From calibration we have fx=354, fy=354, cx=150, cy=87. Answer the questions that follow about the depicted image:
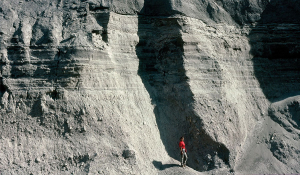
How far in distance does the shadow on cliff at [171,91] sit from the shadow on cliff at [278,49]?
3864 mm

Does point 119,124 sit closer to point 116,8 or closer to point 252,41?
point 116,8

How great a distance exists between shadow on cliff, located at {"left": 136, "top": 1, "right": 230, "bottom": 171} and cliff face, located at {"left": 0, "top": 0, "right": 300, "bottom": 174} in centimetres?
4

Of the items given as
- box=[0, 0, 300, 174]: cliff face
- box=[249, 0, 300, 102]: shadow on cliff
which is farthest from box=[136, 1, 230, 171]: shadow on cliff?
box=[249, 0, 300, 102]: shadow on cliff

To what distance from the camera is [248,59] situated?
1478 centimetres

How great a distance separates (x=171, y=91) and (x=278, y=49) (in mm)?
5450

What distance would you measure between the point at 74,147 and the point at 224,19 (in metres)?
8.08

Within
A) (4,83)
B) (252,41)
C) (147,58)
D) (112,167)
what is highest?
(252,41)

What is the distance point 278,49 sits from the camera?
1507cm

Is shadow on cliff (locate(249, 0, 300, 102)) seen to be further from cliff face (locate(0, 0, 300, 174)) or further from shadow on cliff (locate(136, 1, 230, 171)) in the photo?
shadow on cliff (locate(136, 1, 230, 171))

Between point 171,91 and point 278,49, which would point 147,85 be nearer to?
point 171,91

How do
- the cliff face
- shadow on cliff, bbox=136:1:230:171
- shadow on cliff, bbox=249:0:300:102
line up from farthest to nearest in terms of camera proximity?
shadow on cliff, bbox=249:0:300:102 < shadow on cliff, bbox=136:1:230:171 < the cliff face

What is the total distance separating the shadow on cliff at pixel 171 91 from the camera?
40.3 ft

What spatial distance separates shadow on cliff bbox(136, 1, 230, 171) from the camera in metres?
12.3

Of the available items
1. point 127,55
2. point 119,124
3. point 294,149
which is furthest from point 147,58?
point 294,149
